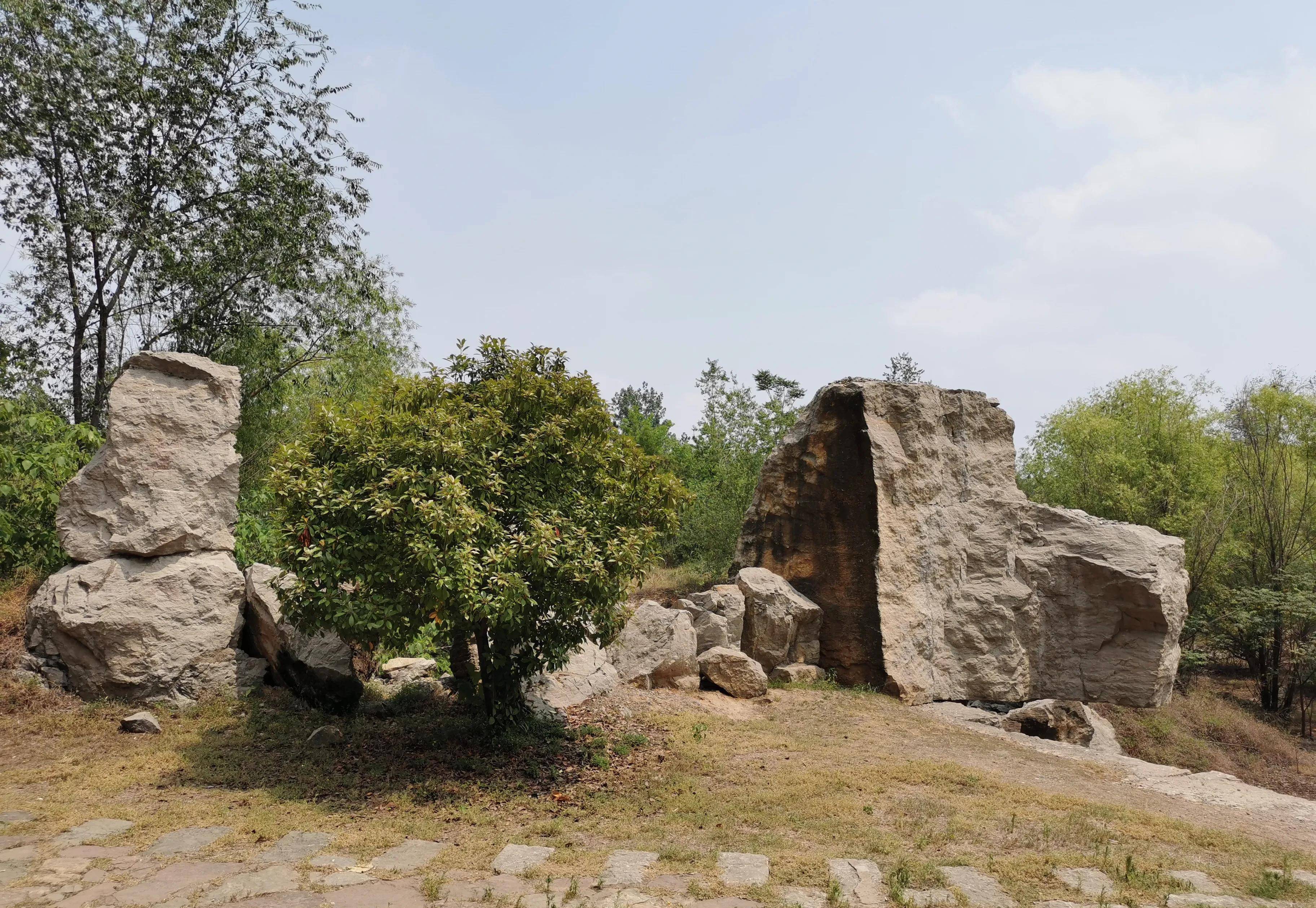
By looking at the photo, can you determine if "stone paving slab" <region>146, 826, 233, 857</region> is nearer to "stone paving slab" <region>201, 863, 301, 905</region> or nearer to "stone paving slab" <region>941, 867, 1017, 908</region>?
"stone paving slab" <region>201, 863, 301, 905</region>

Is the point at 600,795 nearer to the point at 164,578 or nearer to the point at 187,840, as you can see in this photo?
the point at 187,840

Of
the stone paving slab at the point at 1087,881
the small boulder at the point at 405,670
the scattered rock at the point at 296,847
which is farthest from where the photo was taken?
the small boulder at the point at 405,670

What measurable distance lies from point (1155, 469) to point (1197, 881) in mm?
19069

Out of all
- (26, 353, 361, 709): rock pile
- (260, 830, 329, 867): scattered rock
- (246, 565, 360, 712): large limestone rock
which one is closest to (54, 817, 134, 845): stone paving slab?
(260, 830, 329, 867): scattered rock

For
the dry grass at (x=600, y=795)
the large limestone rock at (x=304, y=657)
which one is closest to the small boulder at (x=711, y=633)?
the dry grass at (x=600, y=795)

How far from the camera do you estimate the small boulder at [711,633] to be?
38.1 ft

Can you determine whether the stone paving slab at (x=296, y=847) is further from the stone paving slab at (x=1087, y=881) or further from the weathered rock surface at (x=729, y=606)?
the weathered rock surface at (x=729, y=606)

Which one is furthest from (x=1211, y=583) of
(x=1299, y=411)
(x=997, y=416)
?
(x=997, y=416)

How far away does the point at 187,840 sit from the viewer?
5828 millimetres

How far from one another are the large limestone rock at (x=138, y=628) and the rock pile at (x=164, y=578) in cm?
1

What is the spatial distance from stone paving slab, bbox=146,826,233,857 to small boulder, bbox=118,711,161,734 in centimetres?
252

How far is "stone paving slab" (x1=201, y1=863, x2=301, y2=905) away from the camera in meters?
4.95

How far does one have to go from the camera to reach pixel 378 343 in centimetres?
2350

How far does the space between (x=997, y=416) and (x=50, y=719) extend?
1247 centimetres
